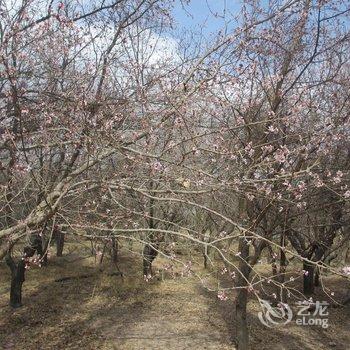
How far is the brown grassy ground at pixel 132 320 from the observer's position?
10.8m

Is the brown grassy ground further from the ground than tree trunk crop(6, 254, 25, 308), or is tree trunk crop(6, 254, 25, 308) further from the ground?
tree trunk crop(6, 254, 25, 308)

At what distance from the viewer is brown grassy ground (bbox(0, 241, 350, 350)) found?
35.5 ft

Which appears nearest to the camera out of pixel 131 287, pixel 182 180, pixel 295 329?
pixel 182 180

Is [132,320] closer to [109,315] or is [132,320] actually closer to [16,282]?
[109,315]

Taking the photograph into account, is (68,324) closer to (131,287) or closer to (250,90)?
(131,287)

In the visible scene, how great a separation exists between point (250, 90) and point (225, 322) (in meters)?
7.03

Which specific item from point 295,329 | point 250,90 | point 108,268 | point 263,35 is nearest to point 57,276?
point 108,268

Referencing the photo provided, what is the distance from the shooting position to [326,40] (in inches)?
281

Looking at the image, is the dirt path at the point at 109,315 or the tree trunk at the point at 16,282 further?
the tree trunk at the point at 16,282

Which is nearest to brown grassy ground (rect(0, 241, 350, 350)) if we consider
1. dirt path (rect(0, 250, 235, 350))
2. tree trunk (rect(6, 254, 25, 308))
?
dirt path (rect(0, 250, 235, 350))

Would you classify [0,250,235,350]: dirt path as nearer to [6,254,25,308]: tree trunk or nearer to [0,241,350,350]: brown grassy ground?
[0,241,350,350]: brown grassy ground

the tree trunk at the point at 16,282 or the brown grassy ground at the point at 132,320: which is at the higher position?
the tree trunk at the point at 16,282

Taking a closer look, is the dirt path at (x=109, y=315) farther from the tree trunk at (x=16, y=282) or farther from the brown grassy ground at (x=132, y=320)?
the tree trunk at (x=16, y=282)

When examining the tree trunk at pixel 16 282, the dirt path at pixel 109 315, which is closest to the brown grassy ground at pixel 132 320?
the dirt path at pixel 109 315
